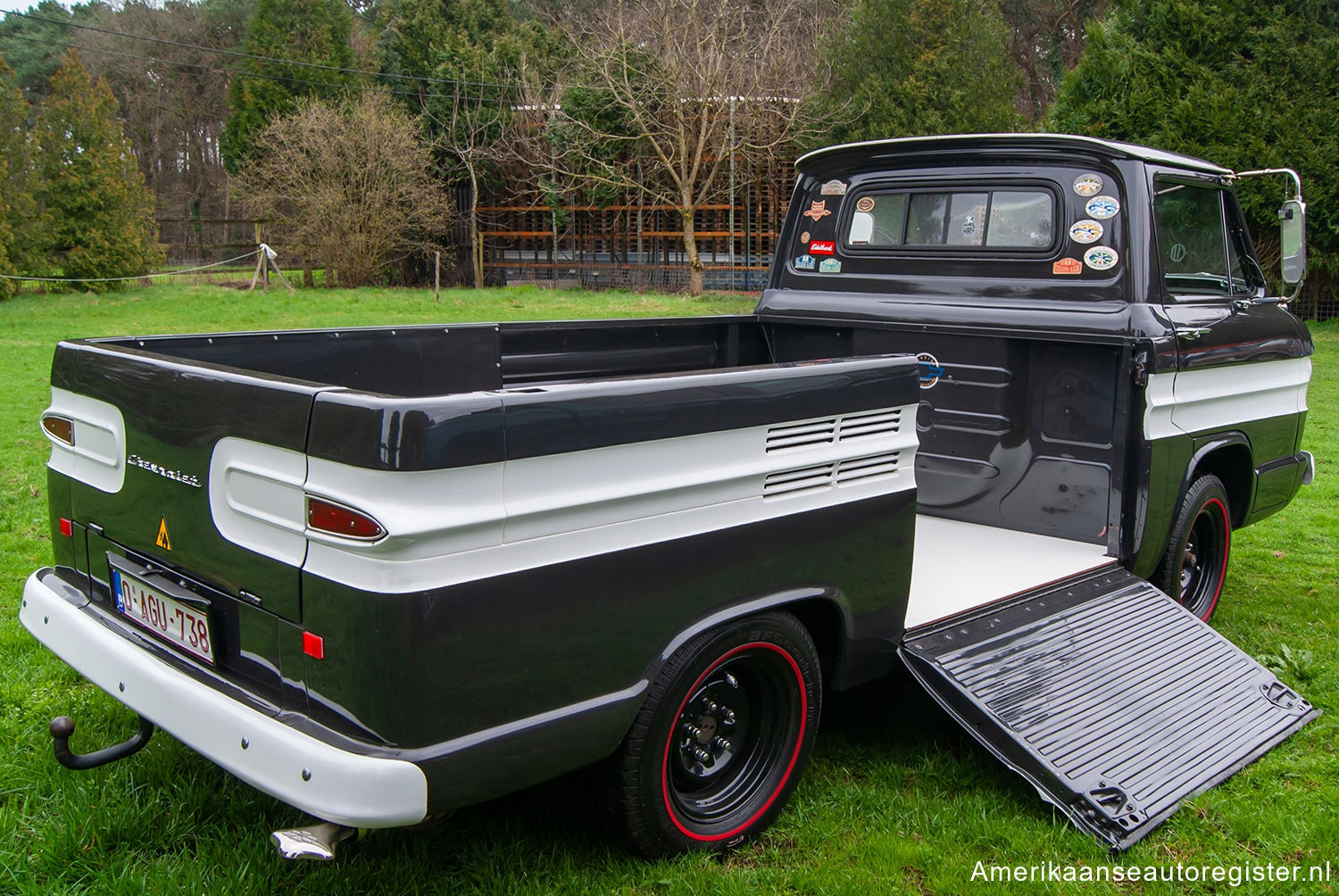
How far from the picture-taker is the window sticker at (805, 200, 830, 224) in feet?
17.1

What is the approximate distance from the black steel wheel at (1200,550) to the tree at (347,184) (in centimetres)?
2179

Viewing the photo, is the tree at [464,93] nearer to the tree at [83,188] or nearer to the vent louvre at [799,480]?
the tree at [83,188]

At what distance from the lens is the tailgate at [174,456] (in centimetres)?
232

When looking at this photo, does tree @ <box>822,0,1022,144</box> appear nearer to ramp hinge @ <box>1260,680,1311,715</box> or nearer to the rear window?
the rear window

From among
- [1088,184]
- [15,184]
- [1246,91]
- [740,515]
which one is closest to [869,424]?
[740,515]

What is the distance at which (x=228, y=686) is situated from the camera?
8.12 ft

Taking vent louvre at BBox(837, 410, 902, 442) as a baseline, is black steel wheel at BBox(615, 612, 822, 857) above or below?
below

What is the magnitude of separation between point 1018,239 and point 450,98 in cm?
2570

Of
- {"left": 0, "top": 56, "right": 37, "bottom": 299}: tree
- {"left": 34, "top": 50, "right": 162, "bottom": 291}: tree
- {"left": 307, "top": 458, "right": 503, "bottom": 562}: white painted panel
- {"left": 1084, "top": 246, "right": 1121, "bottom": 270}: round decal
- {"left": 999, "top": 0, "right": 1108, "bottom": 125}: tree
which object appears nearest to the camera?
{"left": 307, "top": 458, "right": 503, "bottom": 562}: white painted panel

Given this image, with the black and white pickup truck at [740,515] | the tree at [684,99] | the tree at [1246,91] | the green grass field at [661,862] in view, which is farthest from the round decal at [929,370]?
the tree at [684,99]

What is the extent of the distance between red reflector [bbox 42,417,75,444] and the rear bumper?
52cm

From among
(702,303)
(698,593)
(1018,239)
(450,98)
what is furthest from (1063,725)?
(450,98)

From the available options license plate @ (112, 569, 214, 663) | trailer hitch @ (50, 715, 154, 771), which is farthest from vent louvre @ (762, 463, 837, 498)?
trailer hitch @ (50, 715, 154, 771)

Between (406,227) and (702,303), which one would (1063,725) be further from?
(406,227)
